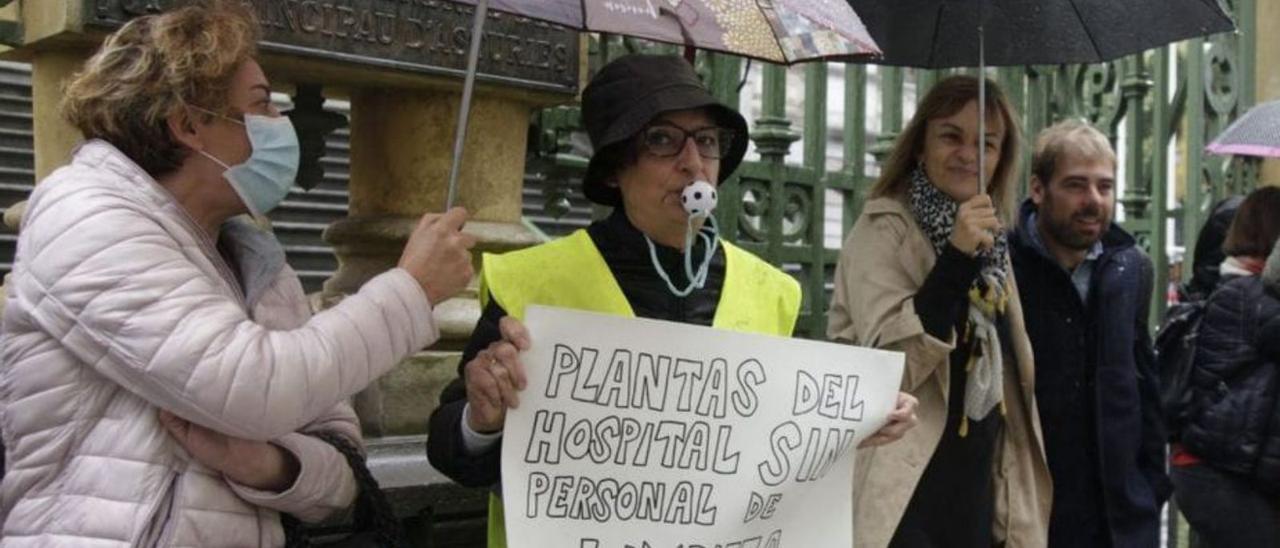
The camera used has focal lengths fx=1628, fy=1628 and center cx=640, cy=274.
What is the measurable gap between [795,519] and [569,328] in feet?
2.19

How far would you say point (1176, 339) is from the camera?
5.57 meters

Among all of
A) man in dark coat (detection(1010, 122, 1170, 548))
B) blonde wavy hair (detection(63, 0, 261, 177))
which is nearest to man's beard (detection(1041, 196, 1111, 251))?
man in dark coat (detection(1010, 122, 1170, 548))

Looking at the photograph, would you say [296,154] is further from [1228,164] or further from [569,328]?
[1228,164]

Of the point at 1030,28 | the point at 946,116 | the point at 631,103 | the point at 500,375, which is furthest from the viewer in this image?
the point at 1030,28

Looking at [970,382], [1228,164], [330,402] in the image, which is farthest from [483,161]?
[1228,164]

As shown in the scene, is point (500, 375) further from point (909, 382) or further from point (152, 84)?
point (909, 382)

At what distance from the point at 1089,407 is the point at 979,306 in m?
0.65

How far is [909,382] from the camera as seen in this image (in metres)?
3.77

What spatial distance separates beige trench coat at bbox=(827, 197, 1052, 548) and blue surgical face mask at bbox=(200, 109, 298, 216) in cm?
155

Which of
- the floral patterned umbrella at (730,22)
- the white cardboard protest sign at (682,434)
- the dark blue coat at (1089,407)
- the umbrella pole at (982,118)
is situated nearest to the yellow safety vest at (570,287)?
the white cardboard protest sign at (682,434)

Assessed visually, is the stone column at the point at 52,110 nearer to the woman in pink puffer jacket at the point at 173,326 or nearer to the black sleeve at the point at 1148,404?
the woman in pink puffer jacket at the point at 173,326

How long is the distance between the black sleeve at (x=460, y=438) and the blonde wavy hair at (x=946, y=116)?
4.58 ft

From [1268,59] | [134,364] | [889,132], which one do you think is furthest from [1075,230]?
[1268,59]

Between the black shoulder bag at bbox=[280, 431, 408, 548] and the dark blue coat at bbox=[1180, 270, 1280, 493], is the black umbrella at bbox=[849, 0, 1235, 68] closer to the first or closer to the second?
the dark blue coat at bbox=[1180, 270, 1280, 493]
